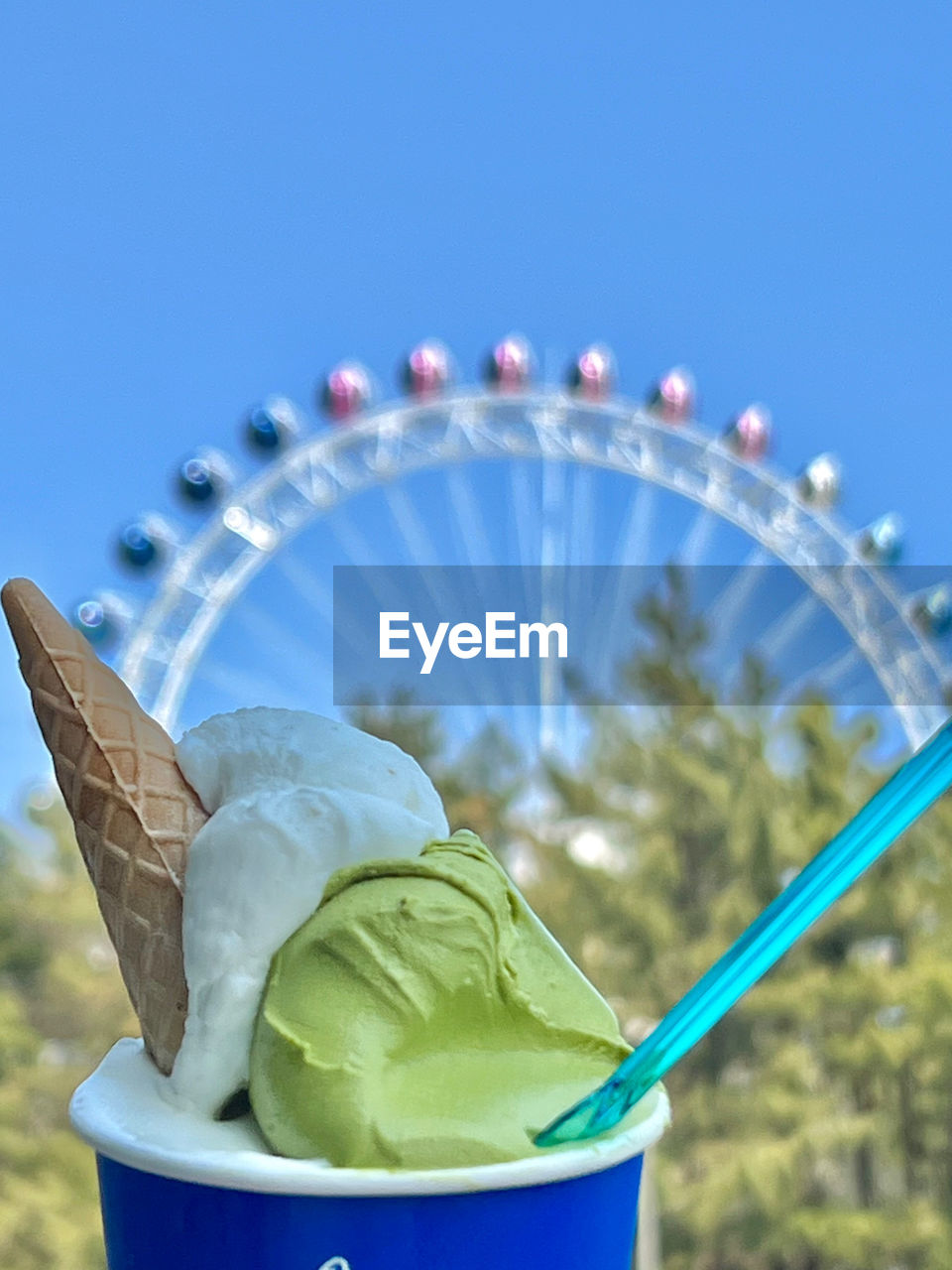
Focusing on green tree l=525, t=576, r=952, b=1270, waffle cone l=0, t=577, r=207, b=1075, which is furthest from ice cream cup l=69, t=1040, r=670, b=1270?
Result: green tree l=525, t=576, r=952, b=1270

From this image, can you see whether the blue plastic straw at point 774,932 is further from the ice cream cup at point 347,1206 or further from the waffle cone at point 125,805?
the waffle cone at point 125,805

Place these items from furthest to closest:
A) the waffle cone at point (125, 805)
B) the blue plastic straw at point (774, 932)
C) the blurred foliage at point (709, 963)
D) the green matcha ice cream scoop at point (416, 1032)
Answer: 1. the blurred foliage at point (709, 963)
2. the waffle cone at point (125, 805)
3. the green matcha ice cream scoop at point (416, 1032)
4. the blue plastic straw at point (774, 932)

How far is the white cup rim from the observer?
101cm

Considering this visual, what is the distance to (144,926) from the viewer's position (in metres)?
1.20

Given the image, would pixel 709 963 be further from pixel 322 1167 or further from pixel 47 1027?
pixel 322 1167

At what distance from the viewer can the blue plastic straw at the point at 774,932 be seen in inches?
36.9

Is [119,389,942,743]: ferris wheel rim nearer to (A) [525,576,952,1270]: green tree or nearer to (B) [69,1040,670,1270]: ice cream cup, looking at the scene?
(A) [525,576,952,1270]: green tree

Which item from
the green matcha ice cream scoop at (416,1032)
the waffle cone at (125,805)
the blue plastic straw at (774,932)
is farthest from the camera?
the waffle cone at (125,805)

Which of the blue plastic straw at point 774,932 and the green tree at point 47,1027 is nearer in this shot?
the blue plastic straw at point 774,932

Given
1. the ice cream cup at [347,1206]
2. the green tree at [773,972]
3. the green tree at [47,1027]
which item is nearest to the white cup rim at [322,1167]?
the ice cream cup at [347,1206]

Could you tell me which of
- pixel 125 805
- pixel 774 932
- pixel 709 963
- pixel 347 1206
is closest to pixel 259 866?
pixel 125 805

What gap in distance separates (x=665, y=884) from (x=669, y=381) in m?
3.26

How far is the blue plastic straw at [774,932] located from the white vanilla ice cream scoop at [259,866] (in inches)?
10.1

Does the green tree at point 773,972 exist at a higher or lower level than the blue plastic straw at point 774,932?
lower
